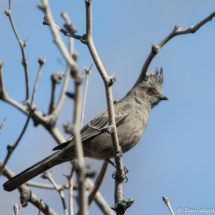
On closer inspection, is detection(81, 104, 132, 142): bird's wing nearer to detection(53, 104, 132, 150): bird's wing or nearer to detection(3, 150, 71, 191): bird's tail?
detection(53, 104, 132, 150): bird's wing

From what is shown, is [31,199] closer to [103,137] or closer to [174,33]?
[103,137]

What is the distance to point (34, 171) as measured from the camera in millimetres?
5898

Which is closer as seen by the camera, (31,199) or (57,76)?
(57,76)

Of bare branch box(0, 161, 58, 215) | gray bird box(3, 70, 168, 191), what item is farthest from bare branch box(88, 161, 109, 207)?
bare branch box(0, 161, 58, 215)

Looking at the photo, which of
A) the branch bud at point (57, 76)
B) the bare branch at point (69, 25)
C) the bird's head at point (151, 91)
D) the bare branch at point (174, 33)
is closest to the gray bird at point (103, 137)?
the bird's head at point (151, 91)

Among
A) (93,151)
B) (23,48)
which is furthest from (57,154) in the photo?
(23,48)

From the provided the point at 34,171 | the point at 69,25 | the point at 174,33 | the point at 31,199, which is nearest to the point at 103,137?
the point at 34,171

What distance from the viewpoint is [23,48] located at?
4.55m

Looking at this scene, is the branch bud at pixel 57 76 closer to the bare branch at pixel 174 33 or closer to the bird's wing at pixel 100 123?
the bare branch at pixel 174 33

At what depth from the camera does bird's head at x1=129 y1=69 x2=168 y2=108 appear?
7.63m

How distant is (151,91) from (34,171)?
141 inches

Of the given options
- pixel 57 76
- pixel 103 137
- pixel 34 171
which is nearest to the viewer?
pixel 57 76

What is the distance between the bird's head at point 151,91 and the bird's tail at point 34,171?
8.22 feet

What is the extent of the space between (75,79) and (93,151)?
4666mm
